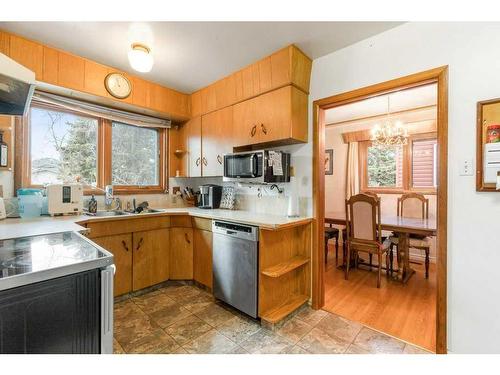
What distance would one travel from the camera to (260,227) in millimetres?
1885

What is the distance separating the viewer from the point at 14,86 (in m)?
1.23

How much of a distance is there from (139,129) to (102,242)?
159 centimetres

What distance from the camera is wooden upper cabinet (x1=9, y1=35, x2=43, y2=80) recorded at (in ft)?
6.00

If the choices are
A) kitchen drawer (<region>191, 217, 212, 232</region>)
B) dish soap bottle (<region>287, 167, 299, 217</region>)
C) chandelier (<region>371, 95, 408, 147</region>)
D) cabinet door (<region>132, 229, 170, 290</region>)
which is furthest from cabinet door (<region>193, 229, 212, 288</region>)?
chandelier (<region>371, 95, 408, 147</region>)

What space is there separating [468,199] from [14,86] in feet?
9.03

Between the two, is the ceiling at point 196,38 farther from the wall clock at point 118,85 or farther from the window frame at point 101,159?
the window frame at point 101,159

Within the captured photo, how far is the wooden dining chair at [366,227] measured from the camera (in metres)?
2.68

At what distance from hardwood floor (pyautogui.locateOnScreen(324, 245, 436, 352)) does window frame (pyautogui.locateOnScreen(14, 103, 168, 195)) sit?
2602 mm

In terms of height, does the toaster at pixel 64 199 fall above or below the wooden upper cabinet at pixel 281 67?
below

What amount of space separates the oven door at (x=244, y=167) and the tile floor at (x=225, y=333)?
1.27m

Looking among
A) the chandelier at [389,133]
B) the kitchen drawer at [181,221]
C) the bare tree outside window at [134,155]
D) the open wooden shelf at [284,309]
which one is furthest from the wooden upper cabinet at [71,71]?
the chandelier at [389,133]

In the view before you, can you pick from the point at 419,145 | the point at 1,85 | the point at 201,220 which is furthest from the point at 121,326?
the point at 419,145

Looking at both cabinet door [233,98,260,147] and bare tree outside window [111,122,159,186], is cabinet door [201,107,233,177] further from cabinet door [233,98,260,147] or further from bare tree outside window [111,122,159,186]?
bare tree outside window [111,122,159,186]

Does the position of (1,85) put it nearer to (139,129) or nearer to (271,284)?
(139,129)
